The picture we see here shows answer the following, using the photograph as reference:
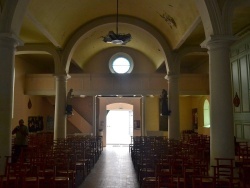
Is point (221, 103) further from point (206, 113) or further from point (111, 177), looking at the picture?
point (206, 113)

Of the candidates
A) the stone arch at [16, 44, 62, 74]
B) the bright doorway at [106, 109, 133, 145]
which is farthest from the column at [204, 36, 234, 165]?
the bright doorway at [106, 109, 133, 145]

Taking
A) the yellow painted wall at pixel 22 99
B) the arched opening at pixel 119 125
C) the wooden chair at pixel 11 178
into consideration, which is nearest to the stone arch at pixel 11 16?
the wooden chair at pixel 11 178

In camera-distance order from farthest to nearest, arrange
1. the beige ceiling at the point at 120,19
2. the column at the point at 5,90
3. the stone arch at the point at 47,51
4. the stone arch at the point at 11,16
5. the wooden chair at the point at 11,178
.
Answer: the stone arch at the point at 47,51 < the beige ceiling at the point at 120,19 < the stone arch at the point at 11,16 < the column at the point at 5,90 < the wooden chair at the point at 11,178

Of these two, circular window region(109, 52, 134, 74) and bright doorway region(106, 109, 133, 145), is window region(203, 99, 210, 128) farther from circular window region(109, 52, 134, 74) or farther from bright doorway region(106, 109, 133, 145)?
bright doorway region(106, 109, 133, 145)

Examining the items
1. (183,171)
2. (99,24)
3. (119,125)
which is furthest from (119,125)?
(183,171)

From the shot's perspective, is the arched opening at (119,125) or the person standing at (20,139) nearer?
the person standing at (20,139)

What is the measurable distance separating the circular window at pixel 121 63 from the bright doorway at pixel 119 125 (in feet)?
22.7

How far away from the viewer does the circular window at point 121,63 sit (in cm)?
2156

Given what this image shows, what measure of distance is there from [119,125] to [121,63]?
327 inches

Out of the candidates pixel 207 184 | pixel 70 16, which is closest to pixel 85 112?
pixel 70 16

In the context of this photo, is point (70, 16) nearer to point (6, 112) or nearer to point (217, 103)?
point (6, 112)

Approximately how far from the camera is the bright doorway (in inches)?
1101

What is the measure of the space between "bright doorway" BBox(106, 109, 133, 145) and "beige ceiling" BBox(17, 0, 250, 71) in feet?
39.3

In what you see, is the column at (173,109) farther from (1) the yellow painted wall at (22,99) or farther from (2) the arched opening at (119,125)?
(2) the arched opening at (119,125)
